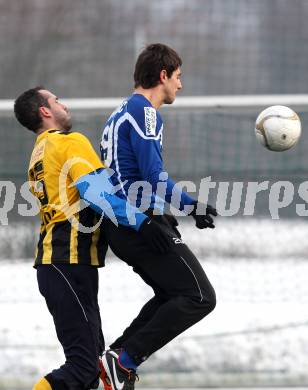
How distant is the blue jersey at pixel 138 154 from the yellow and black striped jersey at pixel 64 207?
132 millimetres

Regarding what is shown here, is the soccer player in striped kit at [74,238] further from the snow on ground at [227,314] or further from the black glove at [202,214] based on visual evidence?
the snow on ground at [227,314]

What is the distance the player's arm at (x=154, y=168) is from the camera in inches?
201

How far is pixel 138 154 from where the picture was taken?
5145 millimetres

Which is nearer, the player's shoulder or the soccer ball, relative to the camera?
the player's shoulder

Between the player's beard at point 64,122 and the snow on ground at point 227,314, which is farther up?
the player's beard at point 64,122

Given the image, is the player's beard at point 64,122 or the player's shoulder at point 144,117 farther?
the player's beard at point 64,122

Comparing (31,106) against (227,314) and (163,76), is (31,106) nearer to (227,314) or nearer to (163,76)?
(163,76)

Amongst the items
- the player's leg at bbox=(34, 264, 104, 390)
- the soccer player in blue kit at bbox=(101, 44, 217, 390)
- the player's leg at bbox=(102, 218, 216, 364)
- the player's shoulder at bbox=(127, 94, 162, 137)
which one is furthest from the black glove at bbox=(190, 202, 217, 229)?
the player's leg at bbox=(34, 264, 104, 390)

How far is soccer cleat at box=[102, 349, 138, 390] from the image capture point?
206 inches

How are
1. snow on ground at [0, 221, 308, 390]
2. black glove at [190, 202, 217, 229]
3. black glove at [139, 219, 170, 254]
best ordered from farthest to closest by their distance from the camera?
snow on ground at [0, 221, 308, 390]
black glove at [190, 202, 217, 229]
black glove at [139, 219, 170, 254]

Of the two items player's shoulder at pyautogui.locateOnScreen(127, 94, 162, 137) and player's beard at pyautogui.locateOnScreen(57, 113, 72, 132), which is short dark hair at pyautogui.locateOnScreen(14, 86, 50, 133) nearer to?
player's beard at pyautogui.locateOnScreen(57, 113, 72, 132)

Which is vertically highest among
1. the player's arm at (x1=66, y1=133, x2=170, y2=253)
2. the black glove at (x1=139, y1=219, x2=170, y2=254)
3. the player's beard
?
the player's beard

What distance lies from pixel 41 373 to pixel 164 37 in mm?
2252

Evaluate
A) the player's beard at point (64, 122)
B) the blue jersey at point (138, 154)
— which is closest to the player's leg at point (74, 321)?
the blue jersey at point (138, 154)
